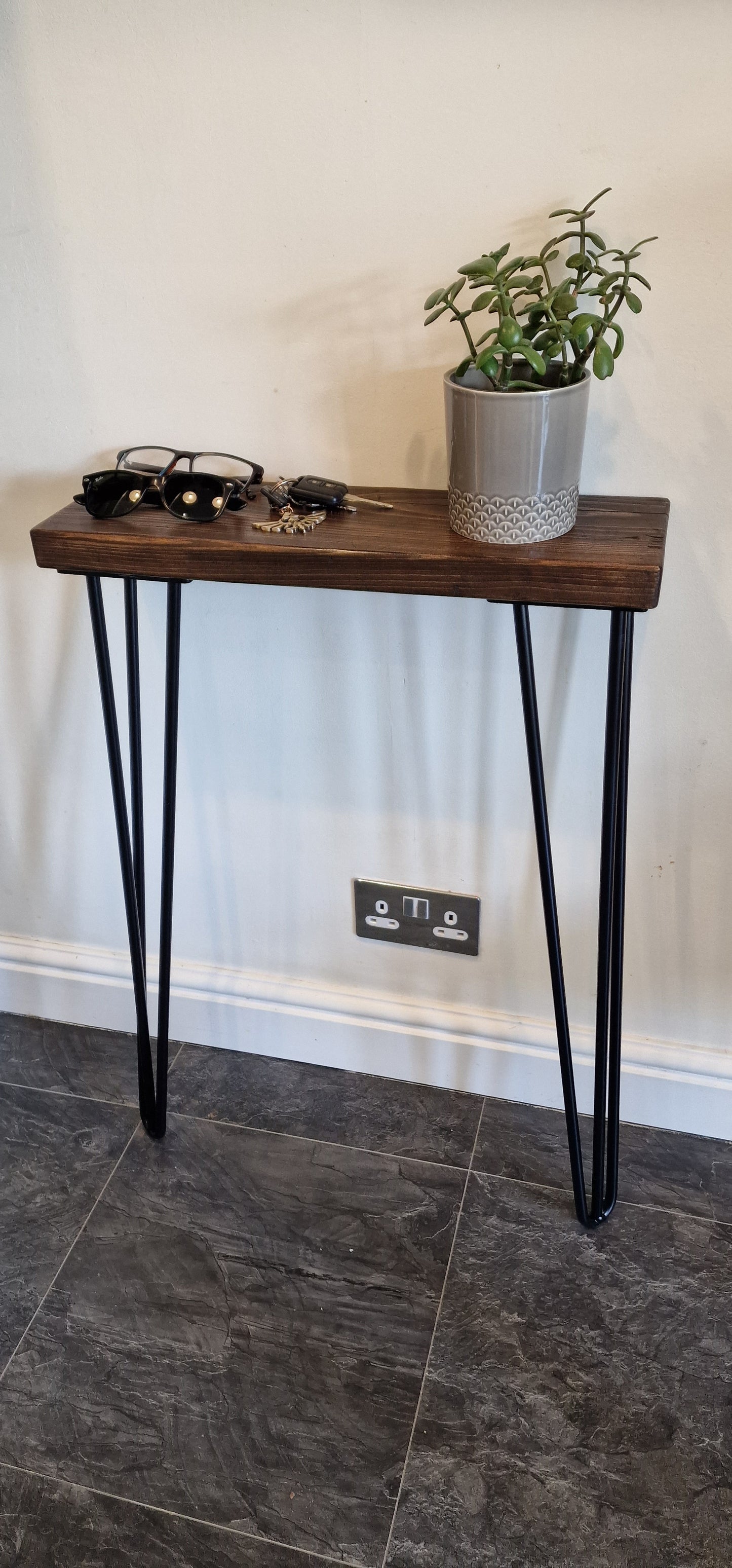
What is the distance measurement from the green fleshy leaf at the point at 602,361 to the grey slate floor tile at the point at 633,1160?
0.90m

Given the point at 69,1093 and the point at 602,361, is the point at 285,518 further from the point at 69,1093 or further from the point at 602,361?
the point at 69,1093

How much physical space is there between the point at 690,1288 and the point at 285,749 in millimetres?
728

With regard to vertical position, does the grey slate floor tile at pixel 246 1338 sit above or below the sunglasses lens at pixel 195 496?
below

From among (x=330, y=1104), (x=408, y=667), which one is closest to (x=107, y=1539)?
(x=330, y=1104)

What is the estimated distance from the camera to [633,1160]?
1396mm

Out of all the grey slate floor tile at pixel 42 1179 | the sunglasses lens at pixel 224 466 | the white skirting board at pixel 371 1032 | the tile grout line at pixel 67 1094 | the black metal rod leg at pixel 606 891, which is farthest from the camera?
the tile grout line at pixel 67 1094

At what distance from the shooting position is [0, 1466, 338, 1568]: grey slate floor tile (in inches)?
41.2

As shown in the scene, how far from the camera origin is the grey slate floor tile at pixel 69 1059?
1.55 metres

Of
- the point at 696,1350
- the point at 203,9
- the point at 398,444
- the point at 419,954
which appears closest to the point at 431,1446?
the point at 696,1350

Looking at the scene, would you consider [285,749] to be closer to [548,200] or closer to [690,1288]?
[548,200]

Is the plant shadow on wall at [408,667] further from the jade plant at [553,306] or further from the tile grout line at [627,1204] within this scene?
the tile grout line at [627,1204]

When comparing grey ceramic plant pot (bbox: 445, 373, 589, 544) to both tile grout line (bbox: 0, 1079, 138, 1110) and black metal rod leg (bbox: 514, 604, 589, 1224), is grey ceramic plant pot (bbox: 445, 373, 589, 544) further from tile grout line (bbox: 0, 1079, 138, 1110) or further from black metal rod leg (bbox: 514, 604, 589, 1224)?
tile grout line (bbox: 0, 1079, 138, 1110)

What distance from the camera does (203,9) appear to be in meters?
1.00

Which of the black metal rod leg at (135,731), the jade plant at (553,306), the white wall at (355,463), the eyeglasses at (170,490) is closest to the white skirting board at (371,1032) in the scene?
the white wall at (355,463)
